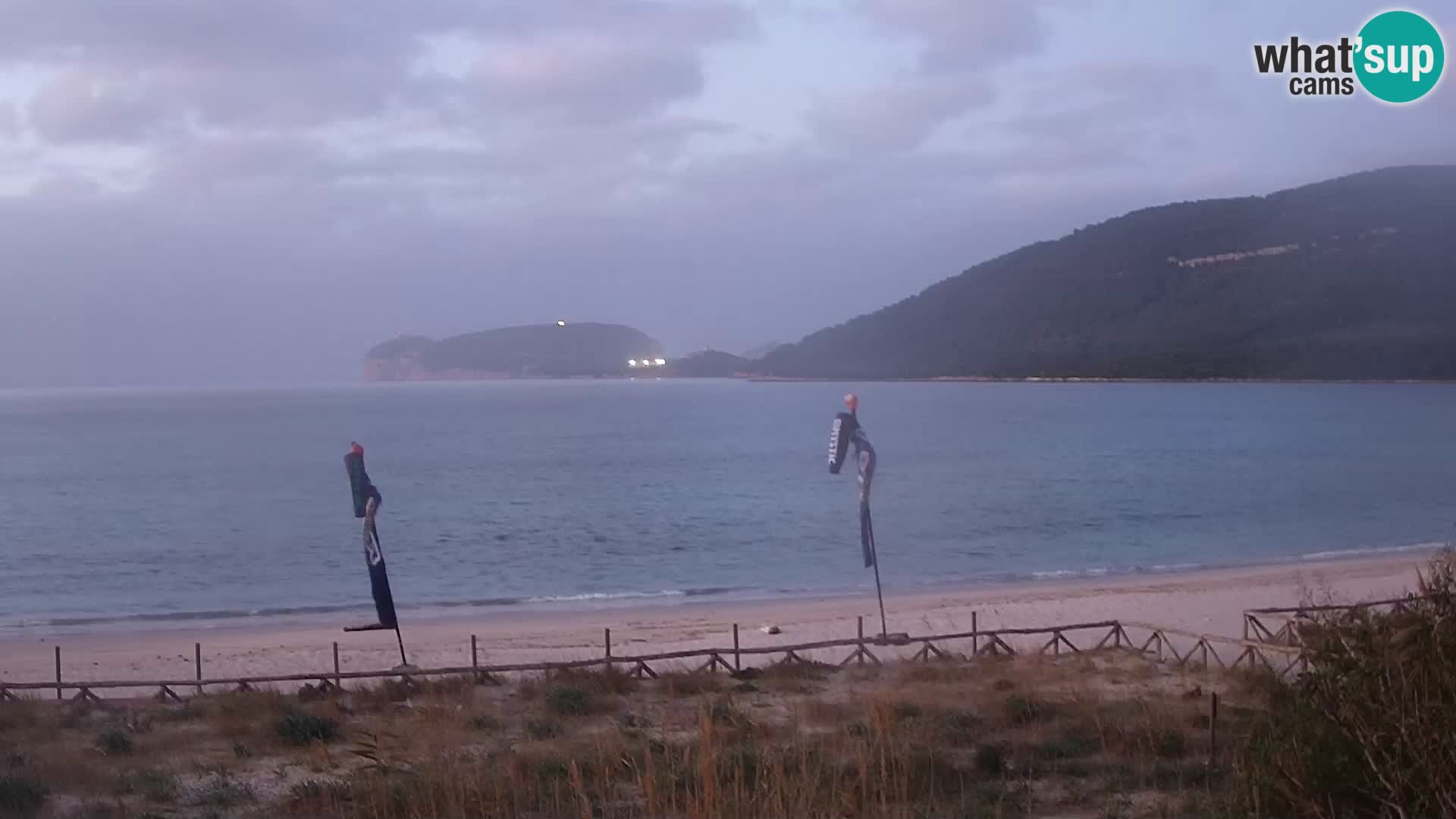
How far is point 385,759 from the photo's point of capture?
910 cm

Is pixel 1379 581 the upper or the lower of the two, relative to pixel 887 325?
lower

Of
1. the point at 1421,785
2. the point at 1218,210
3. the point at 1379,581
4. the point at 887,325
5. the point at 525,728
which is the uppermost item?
the point at 1218,210

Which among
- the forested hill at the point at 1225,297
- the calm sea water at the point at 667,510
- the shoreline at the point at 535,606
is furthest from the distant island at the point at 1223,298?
the shoreline at the point at 535,606

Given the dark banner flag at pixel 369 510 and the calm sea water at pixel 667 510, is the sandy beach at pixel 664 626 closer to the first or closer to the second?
the calm sea water at pixel 667 510

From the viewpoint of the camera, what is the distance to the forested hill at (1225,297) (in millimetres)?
129250

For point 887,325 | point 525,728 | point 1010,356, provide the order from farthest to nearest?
point 887,325 → point 1010,356 → point 525,728

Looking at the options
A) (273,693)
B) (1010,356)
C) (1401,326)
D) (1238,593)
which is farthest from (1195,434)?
(273,693)

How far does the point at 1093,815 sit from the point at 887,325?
171m

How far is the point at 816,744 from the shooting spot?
344 inches

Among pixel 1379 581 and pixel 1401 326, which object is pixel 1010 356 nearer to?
pixel 1401 326

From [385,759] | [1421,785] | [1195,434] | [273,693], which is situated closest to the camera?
[1421,785]

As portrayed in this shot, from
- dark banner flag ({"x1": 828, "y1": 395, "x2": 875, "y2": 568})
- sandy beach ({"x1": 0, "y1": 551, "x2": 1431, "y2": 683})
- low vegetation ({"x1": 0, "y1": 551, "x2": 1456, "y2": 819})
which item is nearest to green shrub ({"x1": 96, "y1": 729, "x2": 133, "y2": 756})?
low vegetation ({"x1": 0, "y1": 551, "x2": 1456, "y2": 819})

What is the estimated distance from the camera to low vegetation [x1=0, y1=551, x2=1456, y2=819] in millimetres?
4590

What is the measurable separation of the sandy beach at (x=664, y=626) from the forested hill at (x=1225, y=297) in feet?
359
